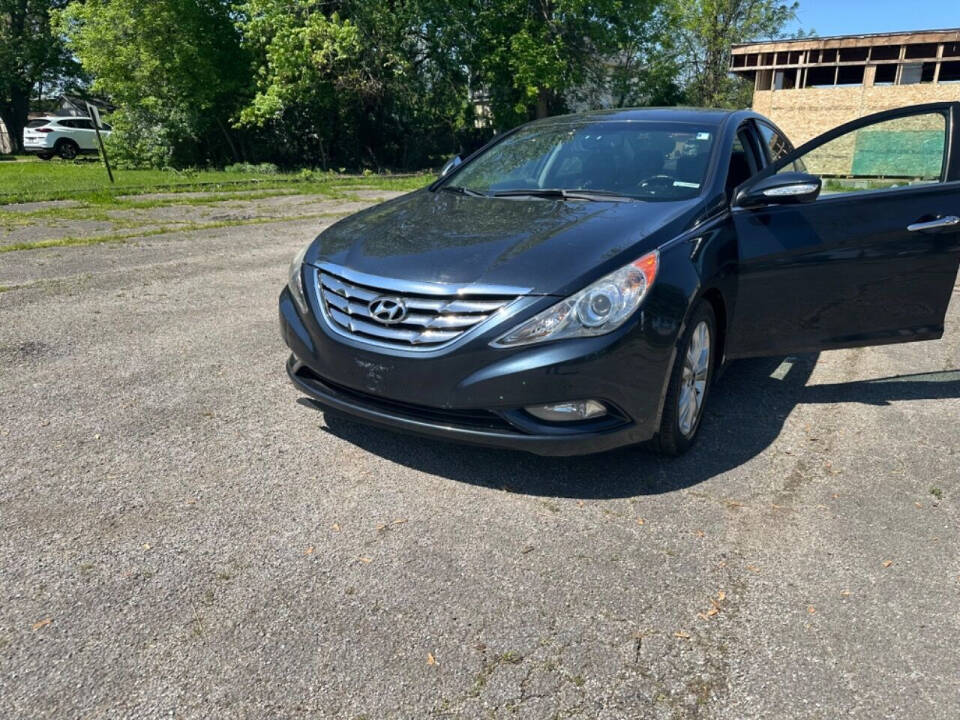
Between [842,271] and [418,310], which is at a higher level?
[418,310]

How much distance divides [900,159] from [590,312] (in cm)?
302

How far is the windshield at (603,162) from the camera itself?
4007mm

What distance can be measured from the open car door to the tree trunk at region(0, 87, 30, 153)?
43.2 m

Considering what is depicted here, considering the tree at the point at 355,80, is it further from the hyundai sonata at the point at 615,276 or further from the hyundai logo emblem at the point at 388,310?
the hyundai logo emblem at the point at 388,310

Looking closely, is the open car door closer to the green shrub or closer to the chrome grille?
the chrome grille

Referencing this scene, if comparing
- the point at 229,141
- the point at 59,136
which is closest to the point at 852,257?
the point at 229,141

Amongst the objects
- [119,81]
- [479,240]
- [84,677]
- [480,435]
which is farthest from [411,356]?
[119,81]

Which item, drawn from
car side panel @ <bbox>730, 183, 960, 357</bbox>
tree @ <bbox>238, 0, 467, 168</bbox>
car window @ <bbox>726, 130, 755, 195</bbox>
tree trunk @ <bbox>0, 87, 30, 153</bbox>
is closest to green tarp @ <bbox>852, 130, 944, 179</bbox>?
car side panel @ <bbox>730, 183, 960, 357</bbox>

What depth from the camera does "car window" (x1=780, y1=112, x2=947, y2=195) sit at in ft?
13.4

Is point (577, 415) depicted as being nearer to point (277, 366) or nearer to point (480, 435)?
point (480, 435)

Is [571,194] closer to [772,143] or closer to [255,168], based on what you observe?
[772,143]

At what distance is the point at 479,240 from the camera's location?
11.1 feet

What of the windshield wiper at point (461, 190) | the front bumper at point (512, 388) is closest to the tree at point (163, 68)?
the windshield wiper at point (461, 190)

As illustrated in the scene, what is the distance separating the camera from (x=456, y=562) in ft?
9.00
